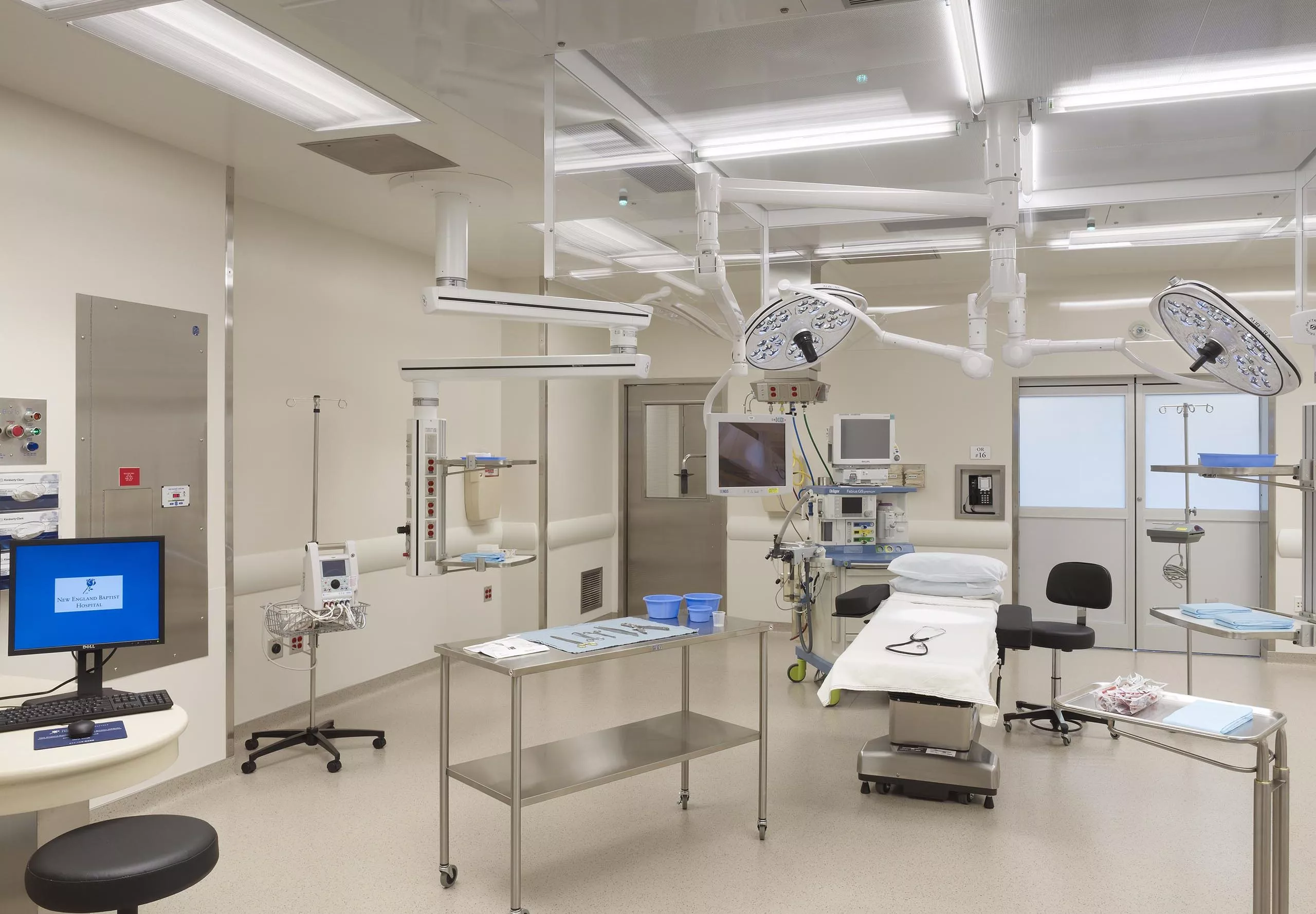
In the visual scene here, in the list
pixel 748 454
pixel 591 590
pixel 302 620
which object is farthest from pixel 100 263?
pixel 591 590

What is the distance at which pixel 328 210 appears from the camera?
5156 millimetres

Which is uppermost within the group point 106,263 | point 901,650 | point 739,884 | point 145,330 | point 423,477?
point 106,263

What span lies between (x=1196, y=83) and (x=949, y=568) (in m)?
2.57

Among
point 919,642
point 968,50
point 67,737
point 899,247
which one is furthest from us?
point 899,247

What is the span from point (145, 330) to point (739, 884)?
3.27m

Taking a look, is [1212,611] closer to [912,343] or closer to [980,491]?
[912,343]

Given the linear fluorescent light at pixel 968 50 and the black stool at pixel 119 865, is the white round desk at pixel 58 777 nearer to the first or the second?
the black stool at pixel 119 865

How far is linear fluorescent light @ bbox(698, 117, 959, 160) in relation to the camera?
3.40 m

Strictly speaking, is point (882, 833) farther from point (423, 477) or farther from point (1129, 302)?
point (1129, 302)

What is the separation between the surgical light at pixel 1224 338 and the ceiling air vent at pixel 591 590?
539 cm

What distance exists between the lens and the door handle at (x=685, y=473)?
8.01m

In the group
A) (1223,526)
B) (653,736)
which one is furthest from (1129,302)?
(653,736)

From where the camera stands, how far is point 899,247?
5.05 m

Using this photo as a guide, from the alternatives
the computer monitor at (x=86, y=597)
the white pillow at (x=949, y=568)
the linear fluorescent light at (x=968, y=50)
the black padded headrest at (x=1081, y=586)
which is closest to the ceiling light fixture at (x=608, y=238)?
the linear fluorescent light at (x=968, y=50)
